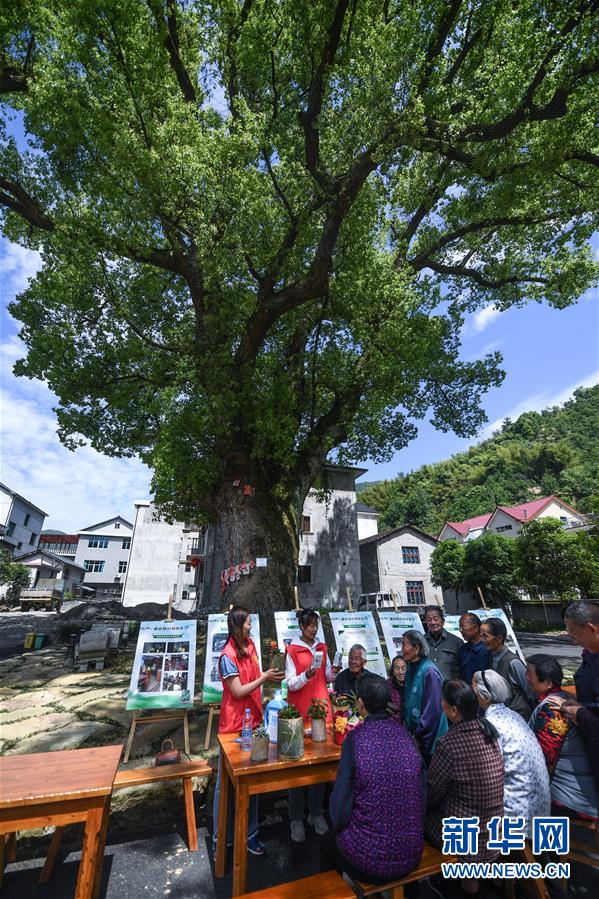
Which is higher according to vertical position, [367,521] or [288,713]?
[367,521]

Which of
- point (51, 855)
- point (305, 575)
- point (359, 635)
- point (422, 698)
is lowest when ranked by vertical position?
point (51, 855)

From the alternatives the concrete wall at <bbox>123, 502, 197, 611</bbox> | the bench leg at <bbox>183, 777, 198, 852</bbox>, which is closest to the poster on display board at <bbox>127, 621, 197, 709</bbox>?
the bench leg at <bbox>183, 777, 198, 852</bbox>

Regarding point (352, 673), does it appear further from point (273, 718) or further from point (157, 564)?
point (157, 564)

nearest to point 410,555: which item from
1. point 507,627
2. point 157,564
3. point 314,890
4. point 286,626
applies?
point 157,564

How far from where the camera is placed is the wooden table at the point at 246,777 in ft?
10.8

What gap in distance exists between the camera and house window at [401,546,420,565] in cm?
3241

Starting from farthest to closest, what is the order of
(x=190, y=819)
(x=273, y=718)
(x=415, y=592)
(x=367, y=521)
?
1. (x=367, y=521)
2. (x=415, y=592)
3. (x=190, y=819)
4. (x=273, y=718)

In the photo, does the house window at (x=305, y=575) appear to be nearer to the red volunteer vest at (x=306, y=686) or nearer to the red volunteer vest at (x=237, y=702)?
the red volunteer vest at (x=306, y=686)

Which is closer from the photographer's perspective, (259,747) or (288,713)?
(259,747)

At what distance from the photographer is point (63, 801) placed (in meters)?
2.98

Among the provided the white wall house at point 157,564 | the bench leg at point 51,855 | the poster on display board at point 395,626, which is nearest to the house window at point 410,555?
the white wall house at point 157,564

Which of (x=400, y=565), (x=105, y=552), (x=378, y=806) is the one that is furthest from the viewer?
(x=105, y=552)

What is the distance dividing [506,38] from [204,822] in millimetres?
14287

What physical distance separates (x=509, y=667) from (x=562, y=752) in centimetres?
101
